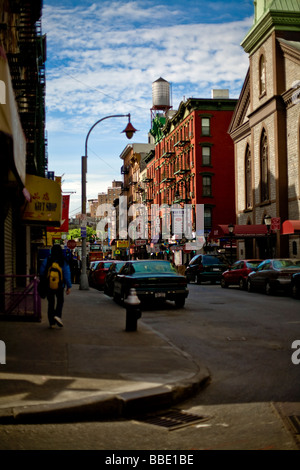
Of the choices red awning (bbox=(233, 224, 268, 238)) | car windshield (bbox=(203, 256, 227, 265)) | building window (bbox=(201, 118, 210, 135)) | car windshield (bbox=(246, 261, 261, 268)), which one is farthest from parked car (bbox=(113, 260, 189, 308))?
building window (bbox=(201, 118, 210, 135))

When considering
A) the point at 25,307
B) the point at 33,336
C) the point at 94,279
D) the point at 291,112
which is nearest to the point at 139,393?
the point at 33,336

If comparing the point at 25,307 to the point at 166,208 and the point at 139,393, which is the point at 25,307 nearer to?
the point at 139,393

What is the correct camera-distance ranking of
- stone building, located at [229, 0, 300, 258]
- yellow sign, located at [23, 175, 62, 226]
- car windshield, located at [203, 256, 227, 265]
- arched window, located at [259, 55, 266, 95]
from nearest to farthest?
1. yellow sign, located at [23, 175, 62, 226]
2. car windshield, located at [203, 256, 227, 265]
3. stone building, located at [229, 0, 300, 258]
4. arched window, located at [259, 55, 266, 95]

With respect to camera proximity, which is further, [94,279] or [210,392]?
[94,279]

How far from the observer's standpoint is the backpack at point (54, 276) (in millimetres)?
12570

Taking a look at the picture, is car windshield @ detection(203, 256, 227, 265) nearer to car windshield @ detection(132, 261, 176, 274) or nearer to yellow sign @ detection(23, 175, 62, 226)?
car windshield @ detection(132, 261, 176, 274)

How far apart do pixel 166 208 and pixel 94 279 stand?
43.2 m

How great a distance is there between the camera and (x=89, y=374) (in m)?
7.68

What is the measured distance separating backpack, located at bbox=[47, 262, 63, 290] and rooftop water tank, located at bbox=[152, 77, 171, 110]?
3342 inches

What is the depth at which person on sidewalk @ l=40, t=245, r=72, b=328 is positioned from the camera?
12538 mm

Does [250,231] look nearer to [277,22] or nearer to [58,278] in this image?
[277,22]

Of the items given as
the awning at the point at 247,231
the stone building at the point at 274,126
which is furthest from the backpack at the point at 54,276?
the awning at the point at 247,231

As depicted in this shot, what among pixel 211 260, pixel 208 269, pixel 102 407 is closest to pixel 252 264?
pixel 208 269

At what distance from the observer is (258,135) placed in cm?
4444
